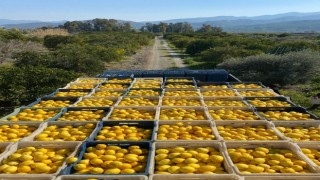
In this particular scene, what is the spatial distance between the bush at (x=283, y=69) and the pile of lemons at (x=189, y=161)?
454 inches

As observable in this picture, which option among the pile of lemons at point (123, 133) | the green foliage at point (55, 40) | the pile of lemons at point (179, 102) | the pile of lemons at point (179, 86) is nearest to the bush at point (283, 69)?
the pile of lemons at point (179, 86)

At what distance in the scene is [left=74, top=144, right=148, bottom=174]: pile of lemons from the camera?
9.63 feet

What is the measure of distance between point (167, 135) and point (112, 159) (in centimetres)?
90

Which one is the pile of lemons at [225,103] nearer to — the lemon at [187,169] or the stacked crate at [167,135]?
the stacked crate at [167,135]

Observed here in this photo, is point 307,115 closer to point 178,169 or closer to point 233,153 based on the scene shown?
point 233,153

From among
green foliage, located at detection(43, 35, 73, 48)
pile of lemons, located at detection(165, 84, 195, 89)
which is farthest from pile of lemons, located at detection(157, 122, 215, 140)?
green foliage, located at detection(43, 35, 73, 48)

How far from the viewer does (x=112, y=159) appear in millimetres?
3168

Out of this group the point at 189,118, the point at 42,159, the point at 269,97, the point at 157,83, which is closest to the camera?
the point at 42,159

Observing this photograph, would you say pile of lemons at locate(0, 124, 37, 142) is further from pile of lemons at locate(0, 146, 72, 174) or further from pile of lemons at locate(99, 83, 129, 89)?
pile of lemons at locate(99, 83, 129, 89)

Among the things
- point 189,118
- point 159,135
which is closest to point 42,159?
point 159,135

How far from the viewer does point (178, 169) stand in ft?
9.66

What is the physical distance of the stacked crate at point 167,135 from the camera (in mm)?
2939

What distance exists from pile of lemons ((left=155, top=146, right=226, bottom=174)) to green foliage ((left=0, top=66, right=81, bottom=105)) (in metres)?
7.88

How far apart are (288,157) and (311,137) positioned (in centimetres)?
76
